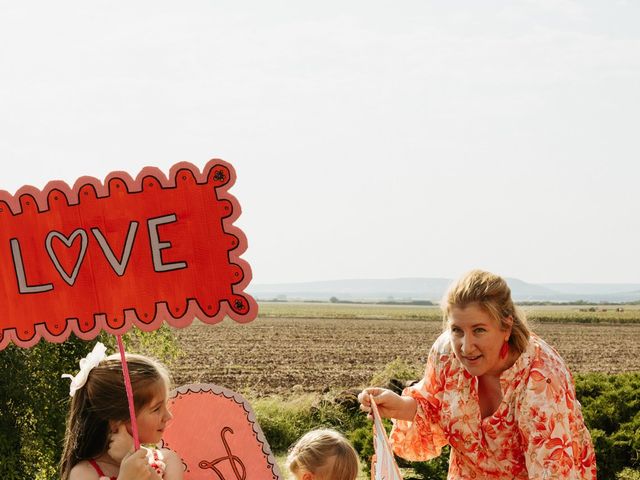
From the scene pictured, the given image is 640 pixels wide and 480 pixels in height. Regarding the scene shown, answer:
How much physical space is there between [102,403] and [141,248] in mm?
503

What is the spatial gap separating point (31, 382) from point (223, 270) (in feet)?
11.6

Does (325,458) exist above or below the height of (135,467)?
below

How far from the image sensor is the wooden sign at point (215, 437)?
2988 millimetres

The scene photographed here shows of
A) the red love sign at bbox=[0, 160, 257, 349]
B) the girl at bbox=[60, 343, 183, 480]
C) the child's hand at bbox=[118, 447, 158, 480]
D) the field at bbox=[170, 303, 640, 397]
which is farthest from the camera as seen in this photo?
the field at bbox=[170, 303, 640, 397]

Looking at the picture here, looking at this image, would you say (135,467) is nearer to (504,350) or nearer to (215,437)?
(215,437)

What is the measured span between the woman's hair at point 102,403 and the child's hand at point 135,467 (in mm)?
195

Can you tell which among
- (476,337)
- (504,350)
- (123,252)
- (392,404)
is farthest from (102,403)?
(504,350)

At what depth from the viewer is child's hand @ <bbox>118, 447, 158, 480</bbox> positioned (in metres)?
2.44

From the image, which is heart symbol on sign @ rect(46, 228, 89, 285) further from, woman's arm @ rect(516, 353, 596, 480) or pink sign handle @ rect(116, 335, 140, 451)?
woman's arm @ rect(516, 353, 596, 480)

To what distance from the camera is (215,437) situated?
3.01m

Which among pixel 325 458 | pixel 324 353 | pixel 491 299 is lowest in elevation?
pixel 324 353

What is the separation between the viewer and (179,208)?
2740 mm

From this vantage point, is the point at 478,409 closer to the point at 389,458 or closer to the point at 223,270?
the point at 389,458

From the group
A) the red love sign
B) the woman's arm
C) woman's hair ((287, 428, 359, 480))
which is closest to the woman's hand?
woman's hair ((287, 428, 359, 480))
